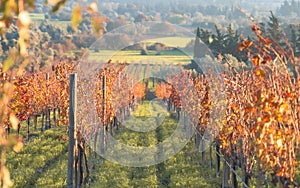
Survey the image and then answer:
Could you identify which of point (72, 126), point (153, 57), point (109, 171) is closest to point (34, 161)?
point (109, 171)

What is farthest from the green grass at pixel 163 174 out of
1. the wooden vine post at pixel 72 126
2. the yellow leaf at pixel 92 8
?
the yellow leaf at pixel 92 8

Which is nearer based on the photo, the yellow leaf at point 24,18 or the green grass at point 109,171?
the yellow leaf at point 24,18

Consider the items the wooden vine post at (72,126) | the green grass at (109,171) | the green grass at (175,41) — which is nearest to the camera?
the wooden vine post at (72,126)

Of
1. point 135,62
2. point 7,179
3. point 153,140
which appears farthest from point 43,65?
point 7,179

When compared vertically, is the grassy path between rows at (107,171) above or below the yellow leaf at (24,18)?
below

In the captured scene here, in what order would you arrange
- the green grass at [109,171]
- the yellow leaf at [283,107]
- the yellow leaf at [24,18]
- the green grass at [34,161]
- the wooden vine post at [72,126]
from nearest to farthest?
1. the yellow leaf at [24,18]
2. the yellow leaf at [283,107]
3. the wooden vine post at [72,126]
4. the green grass at [109,171]
5. the green grass at [34,161]

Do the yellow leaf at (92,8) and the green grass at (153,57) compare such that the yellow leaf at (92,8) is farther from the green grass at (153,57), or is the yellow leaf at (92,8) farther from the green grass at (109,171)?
the green grass at (153,57)

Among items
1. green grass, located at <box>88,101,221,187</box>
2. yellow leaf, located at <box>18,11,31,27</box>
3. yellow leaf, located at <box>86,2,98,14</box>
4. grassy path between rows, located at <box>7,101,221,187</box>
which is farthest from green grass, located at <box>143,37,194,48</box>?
yellow leaf, located at <box>18,11,31,27</box>

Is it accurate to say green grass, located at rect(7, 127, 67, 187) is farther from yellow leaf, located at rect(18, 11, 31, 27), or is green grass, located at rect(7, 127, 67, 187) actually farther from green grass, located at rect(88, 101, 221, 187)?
yellow leaf, located at rect(18, 11, 31, 27)

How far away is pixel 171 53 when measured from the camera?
54219 millimetres

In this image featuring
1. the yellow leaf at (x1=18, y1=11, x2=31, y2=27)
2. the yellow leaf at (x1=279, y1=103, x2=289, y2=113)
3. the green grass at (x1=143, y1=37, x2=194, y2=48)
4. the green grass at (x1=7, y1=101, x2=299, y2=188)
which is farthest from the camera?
the green grass at (x1=143, y1=37, x2=194, y2=48)

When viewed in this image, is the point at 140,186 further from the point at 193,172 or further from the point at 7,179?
the point at 7,179

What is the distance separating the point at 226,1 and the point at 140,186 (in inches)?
7300

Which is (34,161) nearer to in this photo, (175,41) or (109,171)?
(109,171)
